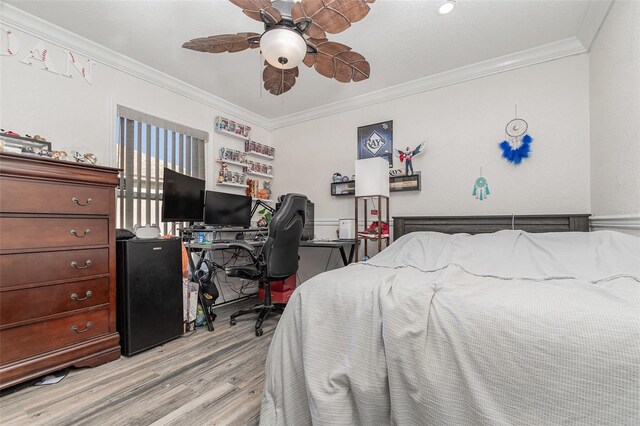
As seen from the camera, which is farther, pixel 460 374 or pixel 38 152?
pixel 38 152

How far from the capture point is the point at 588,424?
0.75 meters

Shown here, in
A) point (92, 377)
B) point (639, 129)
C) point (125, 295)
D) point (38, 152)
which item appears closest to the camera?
point (639, 129)

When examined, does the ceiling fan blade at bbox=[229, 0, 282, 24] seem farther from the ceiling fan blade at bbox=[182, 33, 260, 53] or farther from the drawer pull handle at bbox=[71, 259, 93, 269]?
the drawer pull handle at bbox=[71, 259, 93, 269]

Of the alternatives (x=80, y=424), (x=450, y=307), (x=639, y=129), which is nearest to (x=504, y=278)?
(x=450, y=307)

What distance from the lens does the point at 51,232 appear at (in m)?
1.74

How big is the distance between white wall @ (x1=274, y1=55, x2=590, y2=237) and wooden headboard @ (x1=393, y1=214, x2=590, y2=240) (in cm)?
15

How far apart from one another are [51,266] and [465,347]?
2.24 m

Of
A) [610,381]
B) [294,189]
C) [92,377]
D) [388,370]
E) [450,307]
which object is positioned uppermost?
[294,189]

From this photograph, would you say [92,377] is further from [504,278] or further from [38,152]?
[504,278]

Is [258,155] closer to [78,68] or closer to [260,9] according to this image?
[78,68]

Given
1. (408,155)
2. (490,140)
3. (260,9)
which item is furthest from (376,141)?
(260,9)

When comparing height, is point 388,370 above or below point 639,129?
below

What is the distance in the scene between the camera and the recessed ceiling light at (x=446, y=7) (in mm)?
1955

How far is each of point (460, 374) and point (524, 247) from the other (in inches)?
52.8
